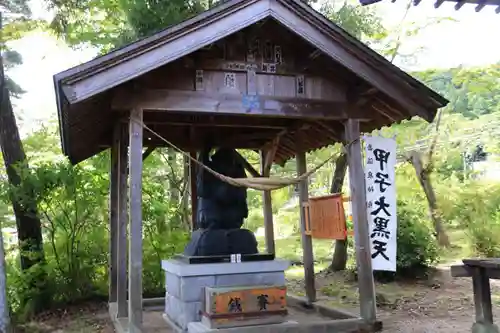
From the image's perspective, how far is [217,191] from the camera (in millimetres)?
7336

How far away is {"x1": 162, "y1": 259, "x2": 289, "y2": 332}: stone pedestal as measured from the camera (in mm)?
6160

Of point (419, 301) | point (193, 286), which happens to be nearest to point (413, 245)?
point (419, 301)

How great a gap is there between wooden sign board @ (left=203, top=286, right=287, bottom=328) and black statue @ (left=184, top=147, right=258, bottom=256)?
965mm

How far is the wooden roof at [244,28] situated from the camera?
5.51m

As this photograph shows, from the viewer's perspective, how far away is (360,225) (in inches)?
262

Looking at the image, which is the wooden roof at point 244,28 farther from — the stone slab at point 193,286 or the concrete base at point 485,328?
the concrete base at point 485,328

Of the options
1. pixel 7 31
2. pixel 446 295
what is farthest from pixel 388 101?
pixel 7 31

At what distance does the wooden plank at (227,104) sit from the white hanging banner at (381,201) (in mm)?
730

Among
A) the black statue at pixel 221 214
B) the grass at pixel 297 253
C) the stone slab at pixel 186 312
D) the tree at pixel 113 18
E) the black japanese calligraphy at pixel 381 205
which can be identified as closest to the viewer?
the stone slab at pixel 186 312

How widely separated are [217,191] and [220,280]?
1.55 metres

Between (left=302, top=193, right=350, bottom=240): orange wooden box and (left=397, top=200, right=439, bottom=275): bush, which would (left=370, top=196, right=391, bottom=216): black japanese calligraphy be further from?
(left=397, top=200, right=439, bottom=275): bush

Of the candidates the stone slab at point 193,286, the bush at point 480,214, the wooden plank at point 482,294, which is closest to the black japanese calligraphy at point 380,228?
the wooden plank at point 482,294

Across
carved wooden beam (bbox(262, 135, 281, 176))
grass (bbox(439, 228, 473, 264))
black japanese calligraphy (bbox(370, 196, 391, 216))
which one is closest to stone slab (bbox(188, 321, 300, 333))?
black japanese calligraphy (bbox(370, 196, 391, 216))

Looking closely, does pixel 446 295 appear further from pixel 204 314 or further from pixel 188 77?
pixel 188 77
